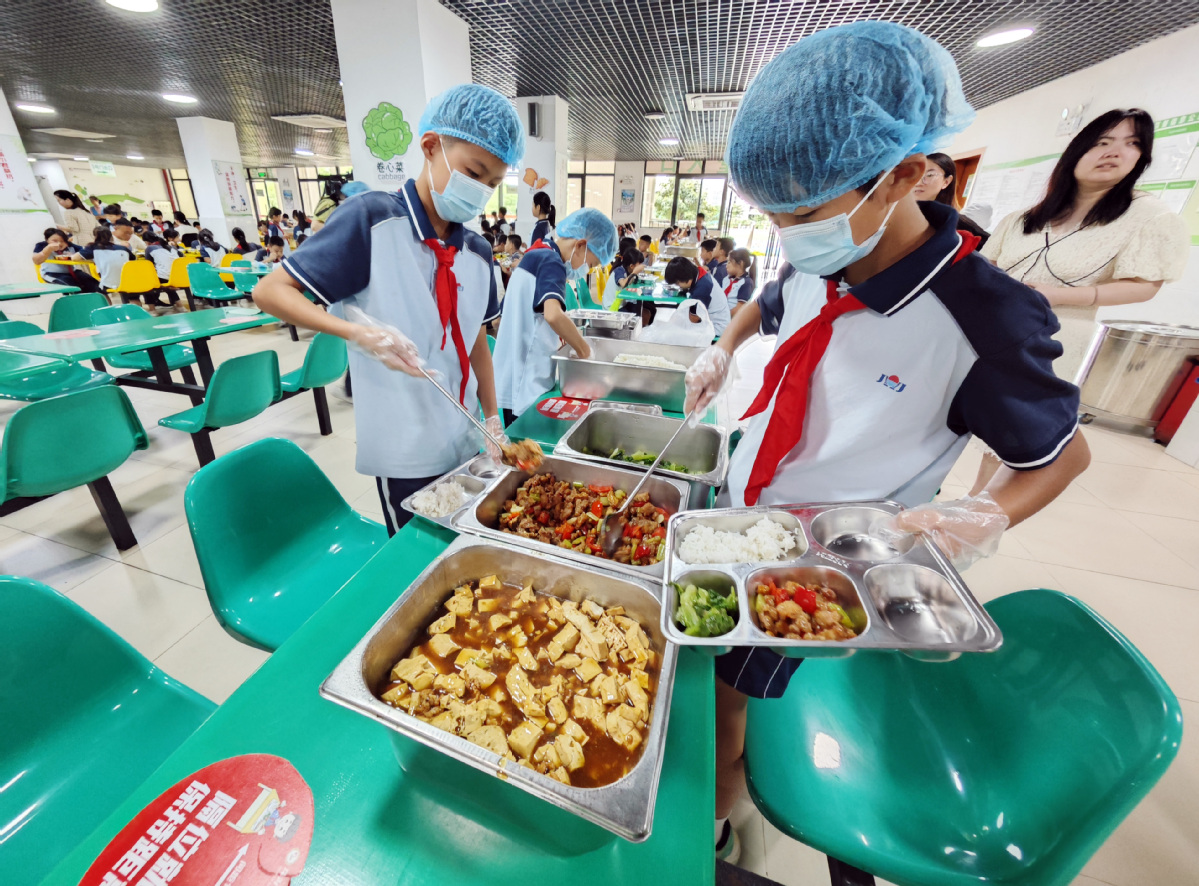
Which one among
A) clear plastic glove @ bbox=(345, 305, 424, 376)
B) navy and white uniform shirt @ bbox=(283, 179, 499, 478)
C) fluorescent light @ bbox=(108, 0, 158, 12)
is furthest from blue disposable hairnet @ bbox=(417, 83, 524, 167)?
fluorescent light @ bbox=(108, 0, 158, 12)

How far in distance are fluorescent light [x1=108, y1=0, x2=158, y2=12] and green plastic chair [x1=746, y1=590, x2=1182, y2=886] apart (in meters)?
8.11

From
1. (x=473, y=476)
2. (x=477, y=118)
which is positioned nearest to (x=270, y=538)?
(x=473, y=476)

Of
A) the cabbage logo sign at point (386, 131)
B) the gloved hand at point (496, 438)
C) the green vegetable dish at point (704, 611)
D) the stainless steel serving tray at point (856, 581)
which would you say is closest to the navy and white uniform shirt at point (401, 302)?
the gloved hand at point (496, 438)

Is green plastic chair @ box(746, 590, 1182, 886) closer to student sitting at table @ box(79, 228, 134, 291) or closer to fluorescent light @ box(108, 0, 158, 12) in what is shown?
fluorescent light @ box(108, 0, 158, 12)

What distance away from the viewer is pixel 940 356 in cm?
101

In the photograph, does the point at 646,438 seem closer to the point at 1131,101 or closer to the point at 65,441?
the point at 65,441

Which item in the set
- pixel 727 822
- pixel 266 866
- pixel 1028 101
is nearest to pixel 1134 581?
pixel 727 822

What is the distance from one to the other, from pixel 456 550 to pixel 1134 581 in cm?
401

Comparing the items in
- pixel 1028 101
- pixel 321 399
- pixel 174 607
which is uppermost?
pixel 1028 101

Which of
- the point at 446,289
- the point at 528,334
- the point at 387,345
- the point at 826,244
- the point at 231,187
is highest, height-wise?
the point at 231,187

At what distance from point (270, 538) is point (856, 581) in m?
1.90

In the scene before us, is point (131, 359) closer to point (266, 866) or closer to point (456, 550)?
point (456, 550)

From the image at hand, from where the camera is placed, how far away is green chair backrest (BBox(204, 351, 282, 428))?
9.41 feet

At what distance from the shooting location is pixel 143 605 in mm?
2406
